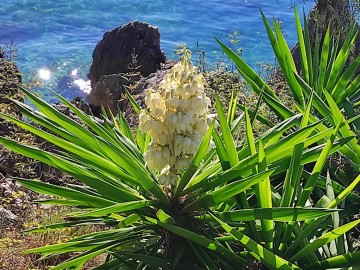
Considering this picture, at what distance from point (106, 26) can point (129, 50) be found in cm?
764

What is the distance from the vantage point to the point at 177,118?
7.29 ft

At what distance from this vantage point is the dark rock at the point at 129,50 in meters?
10.3

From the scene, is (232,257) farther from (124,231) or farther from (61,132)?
(61,132)

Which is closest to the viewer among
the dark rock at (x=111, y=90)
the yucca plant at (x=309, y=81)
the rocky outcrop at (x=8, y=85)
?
the yucca plant at (x=309, y=81)

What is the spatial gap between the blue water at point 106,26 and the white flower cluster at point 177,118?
10.6 meters

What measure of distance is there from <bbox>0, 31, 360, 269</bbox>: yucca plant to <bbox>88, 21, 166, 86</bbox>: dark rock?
301 inches

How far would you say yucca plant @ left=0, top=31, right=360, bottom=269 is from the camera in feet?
7.30

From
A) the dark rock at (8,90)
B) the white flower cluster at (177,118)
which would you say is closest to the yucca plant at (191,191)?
the white flower cluster at (177,118)

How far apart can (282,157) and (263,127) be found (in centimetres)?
214

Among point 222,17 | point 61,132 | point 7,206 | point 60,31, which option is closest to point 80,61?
point 60,31

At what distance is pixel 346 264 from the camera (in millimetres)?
2209

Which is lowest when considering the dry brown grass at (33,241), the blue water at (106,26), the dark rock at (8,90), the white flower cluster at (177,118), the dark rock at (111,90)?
the blue water at (106,26)

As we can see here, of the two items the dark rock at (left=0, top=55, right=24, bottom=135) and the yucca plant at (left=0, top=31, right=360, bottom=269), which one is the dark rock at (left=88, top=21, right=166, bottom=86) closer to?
the dark rock at (left=0, top=55, right=24, bottom=135)

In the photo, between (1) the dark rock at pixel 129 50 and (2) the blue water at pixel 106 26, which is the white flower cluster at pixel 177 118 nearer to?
(1) the dark rock at pixel 129 50
